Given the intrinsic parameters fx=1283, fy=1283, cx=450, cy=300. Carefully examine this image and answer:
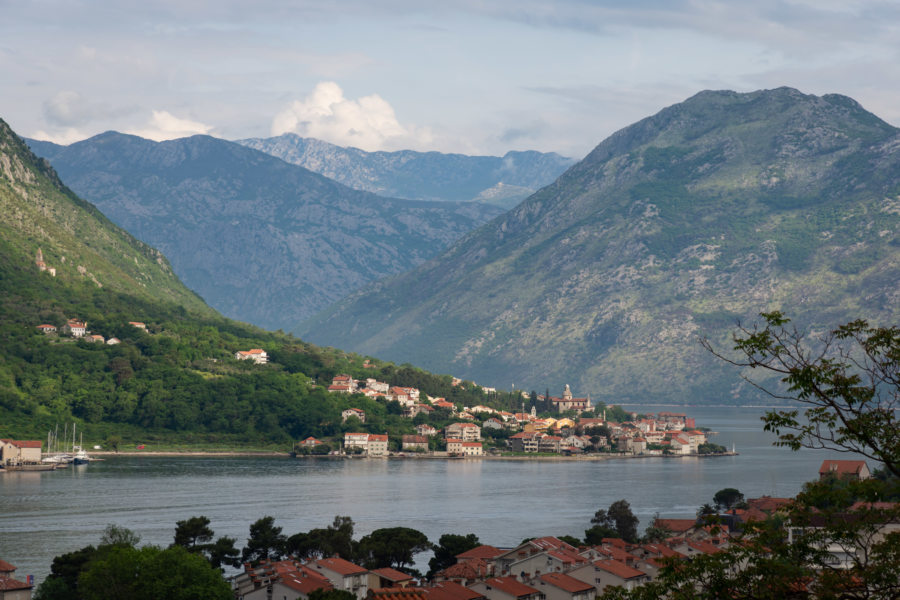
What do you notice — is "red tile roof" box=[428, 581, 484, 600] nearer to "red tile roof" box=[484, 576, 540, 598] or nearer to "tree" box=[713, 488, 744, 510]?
"red tile roof" box=[484, 576, 540, 598]

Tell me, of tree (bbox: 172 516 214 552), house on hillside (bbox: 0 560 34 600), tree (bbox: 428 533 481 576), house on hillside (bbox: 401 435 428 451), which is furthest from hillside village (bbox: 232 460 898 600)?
house on hillside (bbox: 401 435 428 451)

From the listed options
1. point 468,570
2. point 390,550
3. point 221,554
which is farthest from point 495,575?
point 221,554

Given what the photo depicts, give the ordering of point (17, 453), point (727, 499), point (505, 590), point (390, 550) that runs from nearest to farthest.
Answer: point (505, 590), point (390, 550), point (727, 499), point (17, 453)

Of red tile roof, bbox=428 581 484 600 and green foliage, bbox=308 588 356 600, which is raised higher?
green foliage, bbox=308 588 356 600

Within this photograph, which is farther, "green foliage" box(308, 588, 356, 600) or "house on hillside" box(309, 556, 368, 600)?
"house on hillside" box(309, 556, 368, 600)

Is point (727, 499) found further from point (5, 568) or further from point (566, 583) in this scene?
point (5, 568)

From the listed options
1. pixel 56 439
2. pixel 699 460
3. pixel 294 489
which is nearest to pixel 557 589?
pixel 294 489

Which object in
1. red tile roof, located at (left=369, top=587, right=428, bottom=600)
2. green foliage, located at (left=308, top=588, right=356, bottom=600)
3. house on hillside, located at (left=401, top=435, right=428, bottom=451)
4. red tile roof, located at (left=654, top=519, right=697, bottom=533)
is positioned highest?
house on hillside, located at (left=401, top=435, right=428, bottom=451)

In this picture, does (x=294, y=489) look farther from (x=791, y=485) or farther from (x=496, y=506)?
(x=791, y=485)
